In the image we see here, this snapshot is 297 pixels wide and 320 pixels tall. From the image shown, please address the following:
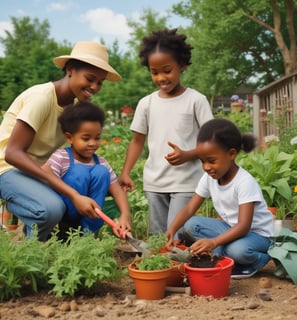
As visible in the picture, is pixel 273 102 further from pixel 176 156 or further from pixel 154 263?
pixel 154 263

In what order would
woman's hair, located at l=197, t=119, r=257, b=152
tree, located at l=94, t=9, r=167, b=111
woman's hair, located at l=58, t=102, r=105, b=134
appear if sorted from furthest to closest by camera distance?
tree, located at l=94, t=9, r=167, b=111
woman's hair, located at l=58, t=102, r=105, b=134
woman's hair, located at l=197, t=119, r=257, b=152

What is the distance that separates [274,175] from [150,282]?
209cm

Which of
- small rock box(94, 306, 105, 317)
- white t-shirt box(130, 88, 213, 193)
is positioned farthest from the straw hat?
small rock box(94, 306, 105, 317)

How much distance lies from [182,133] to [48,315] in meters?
1.60

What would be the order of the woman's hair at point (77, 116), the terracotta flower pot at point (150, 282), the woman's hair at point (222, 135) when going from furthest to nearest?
1. the woman's hair at point (77, 116)
2. the woman's hair at point (222, 135)
3. the terracotta flower pot at point (150, 282)

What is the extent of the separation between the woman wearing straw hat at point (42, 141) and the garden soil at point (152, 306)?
53 centimetres

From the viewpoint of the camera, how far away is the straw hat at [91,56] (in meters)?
3.25

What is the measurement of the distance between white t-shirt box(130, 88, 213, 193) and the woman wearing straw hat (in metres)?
0.43

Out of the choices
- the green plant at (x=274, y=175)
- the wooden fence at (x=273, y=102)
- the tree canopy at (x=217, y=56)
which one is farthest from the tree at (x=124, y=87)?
the green plant at (x=274, y=175)

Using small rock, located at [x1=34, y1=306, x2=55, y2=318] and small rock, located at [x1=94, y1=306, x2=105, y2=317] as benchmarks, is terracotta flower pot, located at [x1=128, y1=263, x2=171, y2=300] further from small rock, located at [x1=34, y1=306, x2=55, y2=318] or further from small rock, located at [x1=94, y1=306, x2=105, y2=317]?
small rock, located at [x1=34, y1=306, x2=55, y2=318]

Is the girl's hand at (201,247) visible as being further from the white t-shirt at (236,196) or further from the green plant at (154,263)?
the white t-shirt at (236,196)

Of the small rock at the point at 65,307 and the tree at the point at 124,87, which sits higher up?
the tree at the point at 124,87

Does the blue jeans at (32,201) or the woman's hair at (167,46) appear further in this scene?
the woman's hair at (167,46)

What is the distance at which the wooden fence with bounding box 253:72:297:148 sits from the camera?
9070 millimetres
